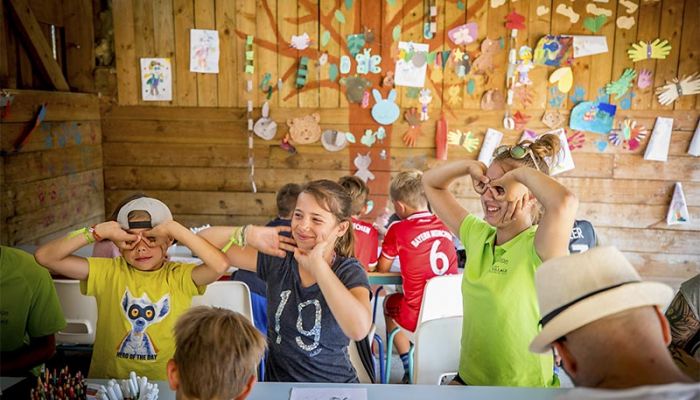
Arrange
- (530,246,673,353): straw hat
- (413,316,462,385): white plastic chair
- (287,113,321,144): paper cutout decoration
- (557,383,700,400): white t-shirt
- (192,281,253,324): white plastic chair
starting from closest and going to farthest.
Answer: (557,383,700,400): white t-shirt < (530,246,673,353): straw hat < (413,316,462,385): white plastic chair < (192,281,253,324): white plastic chair < (287,113,321,144): paper cutout decoration

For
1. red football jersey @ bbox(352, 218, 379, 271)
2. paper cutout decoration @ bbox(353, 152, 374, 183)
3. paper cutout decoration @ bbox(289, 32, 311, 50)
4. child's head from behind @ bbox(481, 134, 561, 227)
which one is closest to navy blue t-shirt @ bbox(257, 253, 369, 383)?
child's head from behind @ bbox(481, 134, 561, 227)

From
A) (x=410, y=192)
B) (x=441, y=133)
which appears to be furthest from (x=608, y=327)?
(x=441, y=133)

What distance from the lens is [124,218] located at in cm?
179

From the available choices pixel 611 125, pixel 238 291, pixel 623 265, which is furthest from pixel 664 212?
pixel 623 265

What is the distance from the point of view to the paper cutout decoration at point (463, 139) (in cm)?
457

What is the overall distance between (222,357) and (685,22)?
15.2 feet

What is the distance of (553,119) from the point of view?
14.7 ft

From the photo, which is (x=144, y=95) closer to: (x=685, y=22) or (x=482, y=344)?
(x=482, y=344)

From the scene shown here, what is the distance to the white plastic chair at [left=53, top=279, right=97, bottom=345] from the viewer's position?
2160 mm

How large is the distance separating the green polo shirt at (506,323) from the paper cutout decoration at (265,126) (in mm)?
3262

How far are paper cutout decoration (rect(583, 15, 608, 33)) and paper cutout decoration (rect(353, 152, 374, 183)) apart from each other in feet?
6.67

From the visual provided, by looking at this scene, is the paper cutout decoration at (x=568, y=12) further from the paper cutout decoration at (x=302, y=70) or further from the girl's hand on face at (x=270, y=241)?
the girl's hand on face at (x=270, y=241)

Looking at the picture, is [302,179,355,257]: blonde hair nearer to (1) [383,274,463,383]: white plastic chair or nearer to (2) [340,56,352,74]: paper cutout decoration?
(1) [383,274,463,383]: white plastic chair

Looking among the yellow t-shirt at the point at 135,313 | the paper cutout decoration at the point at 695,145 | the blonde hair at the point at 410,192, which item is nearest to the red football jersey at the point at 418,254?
the blonde hair at the point at 410,192
